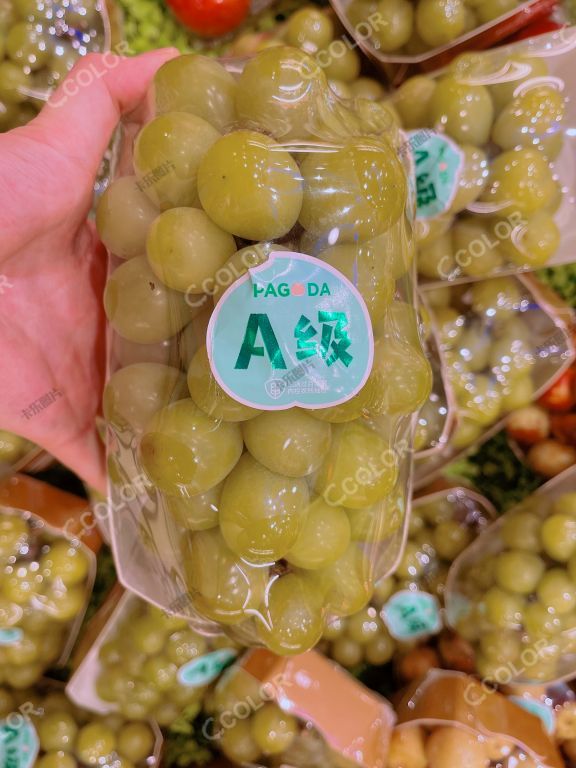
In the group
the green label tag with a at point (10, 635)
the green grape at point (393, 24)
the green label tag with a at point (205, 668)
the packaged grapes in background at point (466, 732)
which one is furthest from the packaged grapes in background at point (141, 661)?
the green grape at point (393, 24)

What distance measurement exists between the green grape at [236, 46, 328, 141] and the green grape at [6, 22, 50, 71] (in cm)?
65

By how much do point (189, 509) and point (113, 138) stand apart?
0.62m

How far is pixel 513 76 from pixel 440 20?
196 mm

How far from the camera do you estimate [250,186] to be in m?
0.60

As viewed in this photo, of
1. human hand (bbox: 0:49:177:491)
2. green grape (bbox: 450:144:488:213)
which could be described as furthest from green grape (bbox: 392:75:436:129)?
human hand (bbox: 0:49:177:491)

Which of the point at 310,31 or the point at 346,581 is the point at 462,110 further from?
the point at 346,581

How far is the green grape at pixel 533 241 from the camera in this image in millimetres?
1051

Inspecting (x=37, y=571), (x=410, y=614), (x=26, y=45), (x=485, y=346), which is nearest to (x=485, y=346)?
(x=485, y=346)

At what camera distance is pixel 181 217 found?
0.64 metres

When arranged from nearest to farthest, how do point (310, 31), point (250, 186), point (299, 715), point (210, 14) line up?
1. point (250, 186)
2. point (299, 715)
3. point (310, 31)
4. point (210, 14)

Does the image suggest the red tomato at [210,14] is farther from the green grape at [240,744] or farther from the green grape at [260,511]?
the green grape at [240,744]

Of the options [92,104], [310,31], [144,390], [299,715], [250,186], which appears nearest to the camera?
[250,186]

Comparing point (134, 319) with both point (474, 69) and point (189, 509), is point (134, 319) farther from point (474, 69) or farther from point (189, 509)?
point (474, 69)

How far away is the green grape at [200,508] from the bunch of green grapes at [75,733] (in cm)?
63
